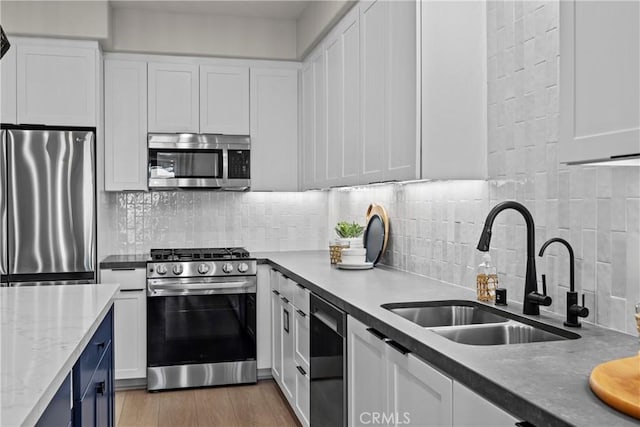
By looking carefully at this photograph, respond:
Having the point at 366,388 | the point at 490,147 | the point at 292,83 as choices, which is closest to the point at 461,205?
the point at 490,147

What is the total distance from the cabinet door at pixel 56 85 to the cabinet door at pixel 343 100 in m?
1.71

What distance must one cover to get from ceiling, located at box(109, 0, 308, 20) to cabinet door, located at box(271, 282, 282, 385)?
2.08 m

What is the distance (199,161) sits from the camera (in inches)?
193

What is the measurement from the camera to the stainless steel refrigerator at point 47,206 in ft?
14.0

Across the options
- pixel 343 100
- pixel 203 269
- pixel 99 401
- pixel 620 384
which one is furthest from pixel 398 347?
pixel 203 269

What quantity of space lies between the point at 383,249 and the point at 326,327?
103 centimetres

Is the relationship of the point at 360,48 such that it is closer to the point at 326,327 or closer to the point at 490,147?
the point at 490,147

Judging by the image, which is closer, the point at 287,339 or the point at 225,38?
the point at 287,339

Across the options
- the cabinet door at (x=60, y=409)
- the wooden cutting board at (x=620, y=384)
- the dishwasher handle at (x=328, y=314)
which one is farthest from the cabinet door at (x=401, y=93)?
the cabinet door at (x=60, y=409)

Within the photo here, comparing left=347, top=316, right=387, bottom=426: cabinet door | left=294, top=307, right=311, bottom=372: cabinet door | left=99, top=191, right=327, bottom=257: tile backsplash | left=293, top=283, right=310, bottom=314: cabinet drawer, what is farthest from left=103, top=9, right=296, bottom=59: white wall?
left=347, top=316, right=387, bottom=426: cabinet door

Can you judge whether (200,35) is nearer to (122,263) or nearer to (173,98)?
(173,98)

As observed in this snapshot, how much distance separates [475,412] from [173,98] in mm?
3930

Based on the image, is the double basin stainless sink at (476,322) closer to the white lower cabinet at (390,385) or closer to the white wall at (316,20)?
the white lower cabinet at (390,385)

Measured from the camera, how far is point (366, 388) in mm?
2412
